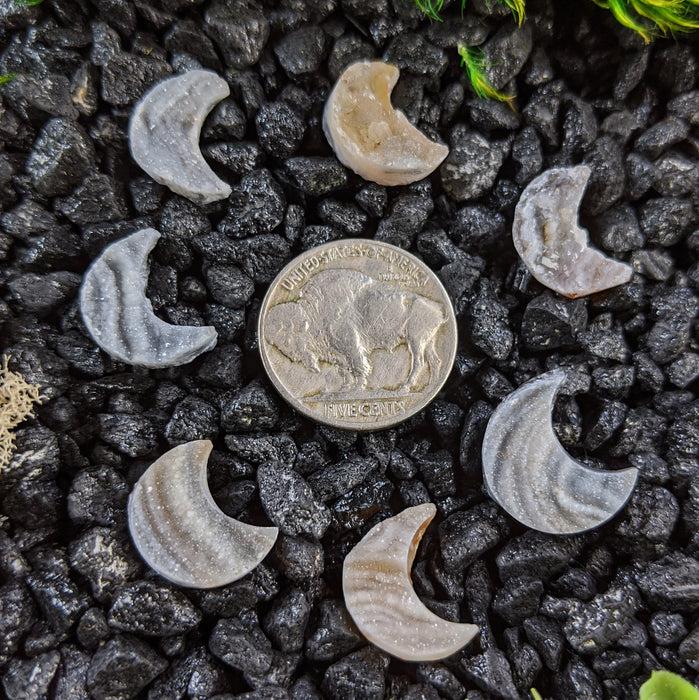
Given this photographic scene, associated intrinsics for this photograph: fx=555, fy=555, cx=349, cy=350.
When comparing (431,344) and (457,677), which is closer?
(457,677)

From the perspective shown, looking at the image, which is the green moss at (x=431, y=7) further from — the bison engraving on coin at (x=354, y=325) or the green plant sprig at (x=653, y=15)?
the bison engraving on coin at (x=354, y=325)

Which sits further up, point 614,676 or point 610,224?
point 610,224

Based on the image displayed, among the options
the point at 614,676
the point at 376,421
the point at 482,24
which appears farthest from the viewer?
the point at 482,24

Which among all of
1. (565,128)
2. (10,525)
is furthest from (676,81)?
(10,525)

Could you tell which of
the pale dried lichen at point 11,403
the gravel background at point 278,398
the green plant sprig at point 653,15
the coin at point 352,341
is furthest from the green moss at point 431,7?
the pale dried lichen at point 11,403

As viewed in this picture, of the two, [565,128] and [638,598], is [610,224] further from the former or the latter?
[638,598]

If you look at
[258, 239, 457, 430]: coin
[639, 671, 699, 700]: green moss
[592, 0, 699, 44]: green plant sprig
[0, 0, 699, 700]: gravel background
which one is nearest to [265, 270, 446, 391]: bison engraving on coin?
[258, 239, 457, 430]: coin

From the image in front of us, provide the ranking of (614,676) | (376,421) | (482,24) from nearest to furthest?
(614,676)
(376,421)
(482,24)
